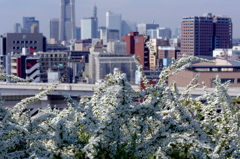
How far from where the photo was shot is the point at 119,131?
752 cm

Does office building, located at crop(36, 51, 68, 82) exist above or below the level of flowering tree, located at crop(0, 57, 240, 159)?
below

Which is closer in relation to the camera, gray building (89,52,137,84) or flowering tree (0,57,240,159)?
flowering tree (0,57,240,159)

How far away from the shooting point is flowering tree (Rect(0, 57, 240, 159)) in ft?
23.6

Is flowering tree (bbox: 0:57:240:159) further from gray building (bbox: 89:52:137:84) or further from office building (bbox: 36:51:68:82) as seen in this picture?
gray building (bbox: 89:52:137:84)

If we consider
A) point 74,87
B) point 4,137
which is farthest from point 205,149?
point 74,87

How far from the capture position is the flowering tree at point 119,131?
718 cm

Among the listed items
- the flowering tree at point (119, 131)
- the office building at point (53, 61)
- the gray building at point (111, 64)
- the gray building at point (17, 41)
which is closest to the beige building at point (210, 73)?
the office building at point (53, 61)

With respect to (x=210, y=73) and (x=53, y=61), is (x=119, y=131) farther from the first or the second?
(x=53, y=61)

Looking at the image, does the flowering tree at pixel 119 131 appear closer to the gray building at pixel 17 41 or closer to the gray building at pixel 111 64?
the gray building at pixel 111 64

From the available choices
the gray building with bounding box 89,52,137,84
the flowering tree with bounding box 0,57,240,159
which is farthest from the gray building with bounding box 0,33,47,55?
the flowering tree with bounding box 0,57,240,159

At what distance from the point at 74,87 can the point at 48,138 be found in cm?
5000

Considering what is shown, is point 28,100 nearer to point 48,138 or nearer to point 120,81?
point 48,138

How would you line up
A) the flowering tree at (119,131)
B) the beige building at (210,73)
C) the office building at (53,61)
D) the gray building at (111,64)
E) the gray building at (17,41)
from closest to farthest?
the flowering tree at (119,131), the beige building at (210,73), the office building at (53,61), the gray building at (111,64), the gray building at (17,41)

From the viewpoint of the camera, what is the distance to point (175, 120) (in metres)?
7.68
